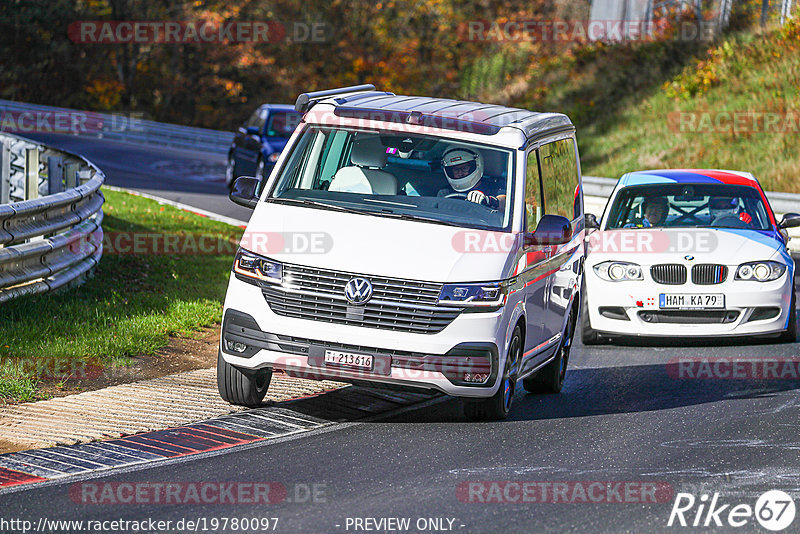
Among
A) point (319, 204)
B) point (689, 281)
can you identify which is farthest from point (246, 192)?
point (689, 281)

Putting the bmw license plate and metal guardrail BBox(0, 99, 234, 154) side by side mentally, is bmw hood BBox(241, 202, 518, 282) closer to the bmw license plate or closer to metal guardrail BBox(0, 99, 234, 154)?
the bmw license plate

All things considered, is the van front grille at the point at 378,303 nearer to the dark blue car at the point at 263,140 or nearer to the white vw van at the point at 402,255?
the white vw van at the point at 402,255

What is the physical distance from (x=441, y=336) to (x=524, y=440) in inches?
37.2

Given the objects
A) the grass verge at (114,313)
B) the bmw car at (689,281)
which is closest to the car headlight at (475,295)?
the grass verge at (114,313)

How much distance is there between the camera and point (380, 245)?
8.04 m

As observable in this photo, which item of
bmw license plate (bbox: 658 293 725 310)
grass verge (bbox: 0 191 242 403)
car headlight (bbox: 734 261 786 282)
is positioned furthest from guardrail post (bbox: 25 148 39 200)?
car headlight (bbox: 734 261 786 282)

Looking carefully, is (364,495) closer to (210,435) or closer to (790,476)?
(210,435)

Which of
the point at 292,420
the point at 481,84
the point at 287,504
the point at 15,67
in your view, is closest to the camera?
the point at 287,504

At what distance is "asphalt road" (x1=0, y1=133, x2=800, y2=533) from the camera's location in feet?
20.3

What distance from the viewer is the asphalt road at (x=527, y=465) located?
6.20m

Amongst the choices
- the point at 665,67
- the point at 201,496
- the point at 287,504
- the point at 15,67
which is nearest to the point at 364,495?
the point at 287,504

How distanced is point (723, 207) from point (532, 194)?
16.1ft

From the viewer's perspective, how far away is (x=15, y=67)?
57.5m

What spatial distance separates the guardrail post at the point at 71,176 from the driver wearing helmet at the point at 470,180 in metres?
8.18
